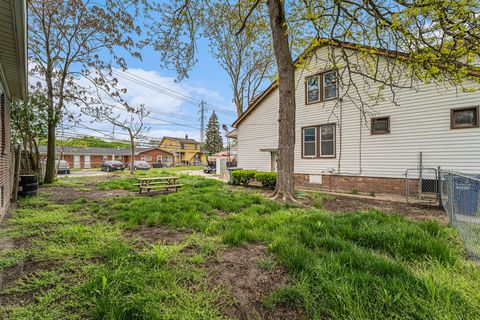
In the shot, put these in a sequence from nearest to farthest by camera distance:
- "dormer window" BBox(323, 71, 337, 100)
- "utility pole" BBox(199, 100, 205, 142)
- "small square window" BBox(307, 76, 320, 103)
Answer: "dormer window" BBox(323, 71, 337, 100)
"small square window" BBox(307, 76, 320, 103)
"utility pole" BBox(199, 100, 205, 142)

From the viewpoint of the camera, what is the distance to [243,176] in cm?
1178

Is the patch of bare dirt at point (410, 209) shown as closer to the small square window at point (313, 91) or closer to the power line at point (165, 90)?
the small square window at point (313, 91)

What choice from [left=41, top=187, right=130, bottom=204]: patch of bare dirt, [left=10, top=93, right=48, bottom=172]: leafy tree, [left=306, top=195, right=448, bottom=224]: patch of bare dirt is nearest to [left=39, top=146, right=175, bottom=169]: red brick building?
[left=10, top=93, right=48, bottom=172]: leafy tree

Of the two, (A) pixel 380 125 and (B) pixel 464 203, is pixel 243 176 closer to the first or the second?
(A) pixel 380 125

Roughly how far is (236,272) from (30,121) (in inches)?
493

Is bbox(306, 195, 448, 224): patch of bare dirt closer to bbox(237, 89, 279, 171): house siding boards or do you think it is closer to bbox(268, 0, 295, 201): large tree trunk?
bbox(268, 0, 295, 201): large tree trunk

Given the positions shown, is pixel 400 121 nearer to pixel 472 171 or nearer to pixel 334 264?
pixel 472 171

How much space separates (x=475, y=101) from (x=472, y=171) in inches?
96.4

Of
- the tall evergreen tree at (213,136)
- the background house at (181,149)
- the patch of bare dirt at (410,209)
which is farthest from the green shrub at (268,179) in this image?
the background house at (181,149)

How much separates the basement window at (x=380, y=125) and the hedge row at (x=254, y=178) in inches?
193

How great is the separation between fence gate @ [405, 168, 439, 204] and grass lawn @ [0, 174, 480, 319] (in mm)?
5173

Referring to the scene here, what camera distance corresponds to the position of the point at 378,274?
2107mm

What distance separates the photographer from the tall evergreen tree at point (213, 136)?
153 feet

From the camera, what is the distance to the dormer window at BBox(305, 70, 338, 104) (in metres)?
10.4
